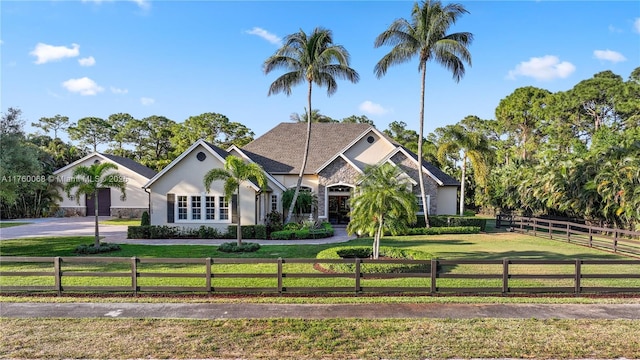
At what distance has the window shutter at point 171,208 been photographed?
2073cm

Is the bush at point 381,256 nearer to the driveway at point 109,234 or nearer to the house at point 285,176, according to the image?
the house at point 285,176

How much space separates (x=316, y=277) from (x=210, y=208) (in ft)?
41.9

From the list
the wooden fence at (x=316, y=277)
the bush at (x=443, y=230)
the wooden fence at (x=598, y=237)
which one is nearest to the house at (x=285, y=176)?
the bush at (x=443, y=230)

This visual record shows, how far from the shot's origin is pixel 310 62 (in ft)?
73.1

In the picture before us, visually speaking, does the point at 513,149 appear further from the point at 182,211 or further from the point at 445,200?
the point at 182,211

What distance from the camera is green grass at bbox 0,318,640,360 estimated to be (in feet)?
19.9

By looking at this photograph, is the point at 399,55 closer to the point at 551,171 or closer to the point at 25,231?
the point at 551,171

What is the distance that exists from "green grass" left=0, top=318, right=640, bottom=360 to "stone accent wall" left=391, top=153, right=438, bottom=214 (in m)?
18.8

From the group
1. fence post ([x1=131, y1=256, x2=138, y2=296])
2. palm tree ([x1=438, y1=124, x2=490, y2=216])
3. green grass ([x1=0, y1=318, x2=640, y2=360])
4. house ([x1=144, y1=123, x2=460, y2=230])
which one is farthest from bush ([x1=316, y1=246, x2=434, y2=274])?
palm tree ([x1=438, y1=124, x2=490, y2=216])

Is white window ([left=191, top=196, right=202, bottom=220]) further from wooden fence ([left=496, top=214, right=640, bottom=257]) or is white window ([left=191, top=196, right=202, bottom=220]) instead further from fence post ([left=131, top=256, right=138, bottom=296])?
wooden fence ([left=496, top=214, right=640, bottom=257])

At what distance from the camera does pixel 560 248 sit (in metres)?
17.4

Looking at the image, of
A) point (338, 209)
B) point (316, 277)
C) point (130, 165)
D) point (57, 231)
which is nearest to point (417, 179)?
point (338, 209)

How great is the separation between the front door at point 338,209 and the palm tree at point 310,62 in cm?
792

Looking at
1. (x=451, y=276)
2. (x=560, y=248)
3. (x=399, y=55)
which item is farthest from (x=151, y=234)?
(x=560, y=248)
